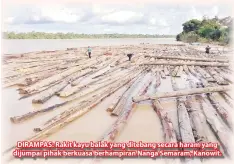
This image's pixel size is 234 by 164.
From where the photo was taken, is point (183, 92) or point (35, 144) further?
point (183, 92)

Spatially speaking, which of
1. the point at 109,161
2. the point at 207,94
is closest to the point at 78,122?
the point at 109,161

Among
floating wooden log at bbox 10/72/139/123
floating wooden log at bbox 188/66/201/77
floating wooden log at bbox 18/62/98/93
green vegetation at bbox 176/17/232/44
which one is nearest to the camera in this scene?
floating wooden log at bbox 10/72/139/123

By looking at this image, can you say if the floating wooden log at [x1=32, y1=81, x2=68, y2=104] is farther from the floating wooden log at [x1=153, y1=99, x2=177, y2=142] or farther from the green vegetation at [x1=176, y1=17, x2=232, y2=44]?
the green vegetation at [x1=176, y1=17, x2=232, y2=44]

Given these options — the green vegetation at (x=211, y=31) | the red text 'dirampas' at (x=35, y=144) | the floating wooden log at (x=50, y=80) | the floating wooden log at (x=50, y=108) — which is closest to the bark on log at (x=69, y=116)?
the red text 'dirampas' at (x=35, y=144)

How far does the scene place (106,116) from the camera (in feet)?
19.0

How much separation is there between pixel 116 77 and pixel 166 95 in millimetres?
2864

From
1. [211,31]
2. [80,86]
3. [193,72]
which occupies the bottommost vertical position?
[193,72]

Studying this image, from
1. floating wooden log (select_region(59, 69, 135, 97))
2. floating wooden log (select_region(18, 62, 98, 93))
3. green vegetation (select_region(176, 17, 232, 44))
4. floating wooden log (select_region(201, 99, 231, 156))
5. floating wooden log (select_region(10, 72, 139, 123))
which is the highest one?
green vegetation (select_region(176, 17, 232, 44))

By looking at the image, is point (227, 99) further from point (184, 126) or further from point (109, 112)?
point (109, 112)

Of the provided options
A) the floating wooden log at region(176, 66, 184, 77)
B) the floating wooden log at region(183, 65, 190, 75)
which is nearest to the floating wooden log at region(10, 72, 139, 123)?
the floating wooden log at region(176, 66, 184, 77)

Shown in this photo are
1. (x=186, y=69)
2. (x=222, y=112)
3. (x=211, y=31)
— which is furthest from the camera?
(x=211, y=31)

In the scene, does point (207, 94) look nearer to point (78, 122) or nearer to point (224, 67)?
point (78, 122)

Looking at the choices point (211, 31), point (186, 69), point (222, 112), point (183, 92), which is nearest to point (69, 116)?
point (183, 92)

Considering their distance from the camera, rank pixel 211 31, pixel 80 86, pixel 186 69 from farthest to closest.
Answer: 1. pixel 211 31
2. pixel 186 69
3. pixel 80 86
